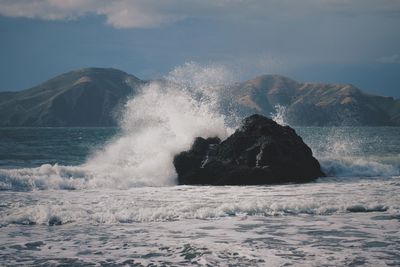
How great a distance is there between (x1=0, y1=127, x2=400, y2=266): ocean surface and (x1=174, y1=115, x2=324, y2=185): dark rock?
1.19 metres

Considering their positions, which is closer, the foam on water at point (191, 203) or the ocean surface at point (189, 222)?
the ocean surface at point (189, 222)

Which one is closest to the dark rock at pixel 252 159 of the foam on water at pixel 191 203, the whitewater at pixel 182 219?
the whitewater at pixel 182 219

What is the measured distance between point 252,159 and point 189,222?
11.2 m

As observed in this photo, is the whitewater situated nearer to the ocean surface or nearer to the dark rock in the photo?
the ocean surface

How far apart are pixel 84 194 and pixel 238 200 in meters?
6.70

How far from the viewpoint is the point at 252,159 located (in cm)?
2484

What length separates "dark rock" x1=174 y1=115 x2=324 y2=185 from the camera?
78.1ft

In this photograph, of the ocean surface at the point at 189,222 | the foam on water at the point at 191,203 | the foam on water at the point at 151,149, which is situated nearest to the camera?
the ocean surface at the point at 189,222

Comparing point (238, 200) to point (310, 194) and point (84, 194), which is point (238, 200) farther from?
point (84, 194)

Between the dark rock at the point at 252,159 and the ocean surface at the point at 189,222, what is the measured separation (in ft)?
3.89

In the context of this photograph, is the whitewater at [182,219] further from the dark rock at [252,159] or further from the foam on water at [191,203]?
the dark rock at [252,159]

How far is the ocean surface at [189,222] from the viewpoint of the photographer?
10.4 m

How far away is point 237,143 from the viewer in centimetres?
2562

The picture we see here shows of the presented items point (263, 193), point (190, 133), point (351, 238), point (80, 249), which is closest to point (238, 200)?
point (263, 193)
